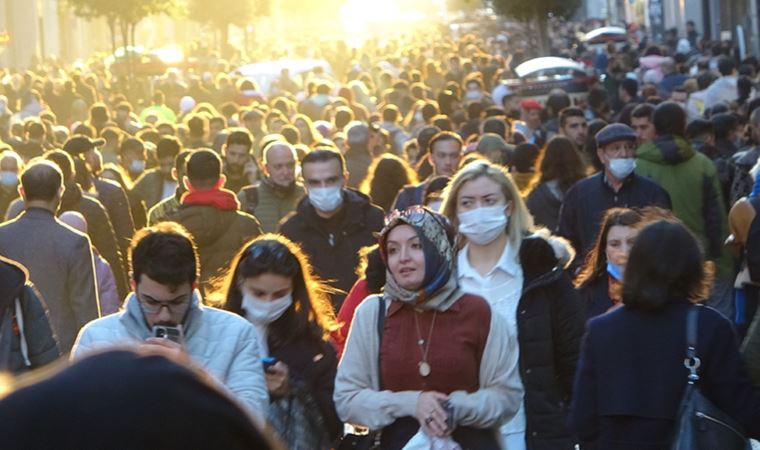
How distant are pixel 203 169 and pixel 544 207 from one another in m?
2.03

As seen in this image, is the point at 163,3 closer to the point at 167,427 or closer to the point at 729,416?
the point at 729,416

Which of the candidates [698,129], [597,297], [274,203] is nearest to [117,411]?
[597,297]

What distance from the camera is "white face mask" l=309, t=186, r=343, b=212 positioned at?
9109 mm

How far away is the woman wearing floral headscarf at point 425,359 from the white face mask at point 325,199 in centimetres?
384

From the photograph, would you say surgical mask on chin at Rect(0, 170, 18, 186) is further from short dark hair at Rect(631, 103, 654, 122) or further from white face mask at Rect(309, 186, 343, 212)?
short dark hair at Rect(631, 103, 654, 122)

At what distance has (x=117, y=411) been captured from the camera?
142cm

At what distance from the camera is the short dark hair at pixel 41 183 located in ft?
27.3

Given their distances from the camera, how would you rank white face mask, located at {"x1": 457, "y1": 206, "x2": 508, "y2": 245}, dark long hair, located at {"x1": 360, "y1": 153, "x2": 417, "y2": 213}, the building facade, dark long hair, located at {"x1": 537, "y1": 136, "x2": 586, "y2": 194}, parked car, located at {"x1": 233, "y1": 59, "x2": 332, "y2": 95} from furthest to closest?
the building facade → parked car, located at {"x1": 233, "y1": 59, "x2": 332, "y2": 95} → dark long hair, located at {"x1": 360, "y1": 153, "x2": 417, "y2": 213} → dark long hair, located at {"x1": 537, "y1": 136, "x2": 586, "y2": 194} → white face mask, located at {"x1": 457, "y1": 206, "x2": 508, "y2": 245}

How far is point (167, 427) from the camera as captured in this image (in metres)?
1.42

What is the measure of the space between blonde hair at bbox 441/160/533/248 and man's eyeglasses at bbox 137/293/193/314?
1.66 metres

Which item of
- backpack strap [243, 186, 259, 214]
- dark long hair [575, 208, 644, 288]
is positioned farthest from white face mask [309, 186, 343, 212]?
dark long hair [575, 208, 644, 288]

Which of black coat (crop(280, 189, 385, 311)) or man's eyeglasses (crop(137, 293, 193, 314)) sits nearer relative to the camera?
man's eyeglasses (crop(137, 293, 193, 314))

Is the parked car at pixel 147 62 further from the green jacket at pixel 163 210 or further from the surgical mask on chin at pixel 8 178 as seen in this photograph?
the green jacket at pixel 163 210

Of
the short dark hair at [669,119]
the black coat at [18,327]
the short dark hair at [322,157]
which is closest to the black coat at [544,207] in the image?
the short dark hair at [669,119]
